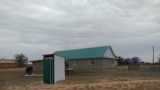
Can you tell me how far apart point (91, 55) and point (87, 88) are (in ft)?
110

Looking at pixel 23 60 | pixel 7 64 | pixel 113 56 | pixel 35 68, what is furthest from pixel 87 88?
pixel 7 64

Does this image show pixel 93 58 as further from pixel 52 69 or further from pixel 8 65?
pixel 8 65

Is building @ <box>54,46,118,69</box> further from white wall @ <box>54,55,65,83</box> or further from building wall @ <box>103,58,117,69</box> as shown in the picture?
white wall @ <box>54,55,65,83</box>

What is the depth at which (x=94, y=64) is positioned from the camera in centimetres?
5134

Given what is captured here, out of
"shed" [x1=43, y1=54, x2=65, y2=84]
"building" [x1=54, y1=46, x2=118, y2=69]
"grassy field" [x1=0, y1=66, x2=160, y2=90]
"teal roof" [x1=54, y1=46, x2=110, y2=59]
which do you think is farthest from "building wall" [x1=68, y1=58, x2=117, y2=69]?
"shed" [x1=43, y1=54, x2=65, y2=84]

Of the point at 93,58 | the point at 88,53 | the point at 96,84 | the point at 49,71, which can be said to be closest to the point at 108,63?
the point at 93,58

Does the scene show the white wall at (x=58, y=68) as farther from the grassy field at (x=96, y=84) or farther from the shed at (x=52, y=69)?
the grassy field at (x=96, y=84)

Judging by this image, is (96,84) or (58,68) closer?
(96,84)

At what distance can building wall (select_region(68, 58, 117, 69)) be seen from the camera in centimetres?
5043

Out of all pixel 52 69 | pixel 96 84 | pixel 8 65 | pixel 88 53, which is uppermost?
pixel 88 53

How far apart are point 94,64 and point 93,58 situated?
114 cm

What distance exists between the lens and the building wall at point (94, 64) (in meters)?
50.4

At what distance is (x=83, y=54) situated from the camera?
54156 mm

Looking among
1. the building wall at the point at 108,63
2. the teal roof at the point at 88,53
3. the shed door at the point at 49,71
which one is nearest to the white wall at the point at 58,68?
the shed door at the point at 49,71
